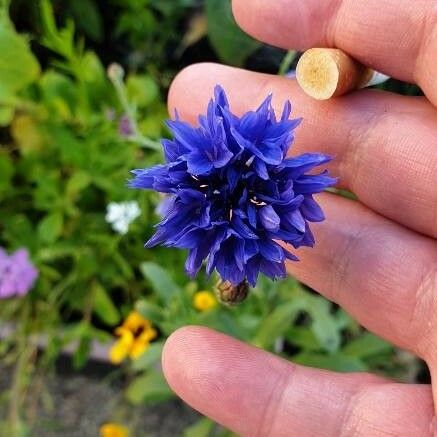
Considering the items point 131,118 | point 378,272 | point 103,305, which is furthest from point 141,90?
point 378,272

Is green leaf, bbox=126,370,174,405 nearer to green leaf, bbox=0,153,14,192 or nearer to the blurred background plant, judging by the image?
the blurred background plant

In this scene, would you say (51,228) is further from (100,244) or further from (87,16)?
(87,16)

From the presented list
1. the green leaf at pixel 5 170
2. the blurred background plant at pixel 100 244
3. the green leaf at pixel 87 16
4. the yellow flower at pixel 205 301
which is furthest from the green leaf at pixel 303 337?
the green leaf at pixel 87 16

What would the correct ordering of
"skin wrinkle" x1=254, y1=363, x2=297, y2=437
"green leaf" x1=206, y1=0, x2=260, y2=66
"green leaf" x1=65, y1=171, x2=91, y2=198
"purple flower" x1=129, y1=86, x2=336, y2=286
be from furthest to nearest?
"green leaf" x1=206, y1=0, x2=260, y2=66 < "green leaf" x1=65, y1=171, x2=91, y2=198 < "skin wrinkle" x1=254, y1=363, x2=297, y2=437 < "purple flower" x1=129, y1=86, x2=336, y2=286

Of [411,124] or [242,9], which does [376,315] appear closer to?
[411,124]

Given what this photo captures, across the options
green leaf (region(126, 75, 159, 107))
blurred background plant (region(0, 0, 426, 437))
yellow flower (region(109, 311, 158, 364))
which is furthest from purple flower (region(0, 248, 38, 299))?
green leaf (region(126, 75, 159, 107))

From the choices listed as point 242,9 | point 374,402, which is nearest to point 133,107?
point 242,9

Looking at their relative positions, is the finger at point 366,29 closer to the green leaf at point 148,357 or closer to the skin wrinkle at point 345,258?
the skin wrinkle at point 345,258
